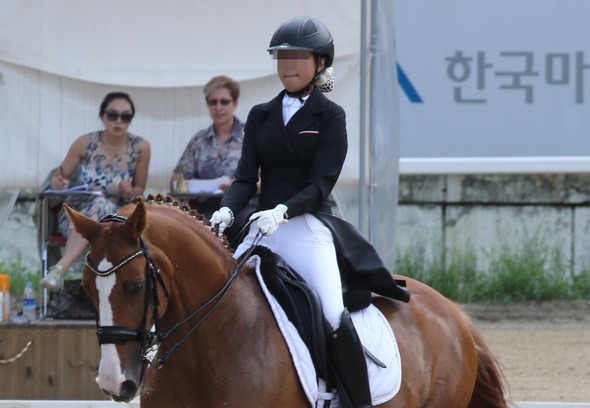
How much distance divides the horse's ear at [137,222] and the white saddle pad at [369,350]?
0.70 metres

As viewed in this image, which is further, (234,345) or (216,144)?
(216,144)

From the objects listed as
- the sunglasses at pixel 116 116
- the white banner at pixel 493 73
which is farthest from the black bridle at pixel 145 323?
the white banner at pixel 493 73

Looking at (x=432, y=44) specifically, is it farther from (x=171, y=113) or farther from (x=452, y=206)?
(x=171, y=113)

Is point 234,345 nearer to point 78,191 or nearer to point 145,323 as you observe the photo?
point 145,323

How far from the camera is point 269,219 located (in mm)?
4398

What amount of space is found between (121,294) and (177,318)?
1.15 ft

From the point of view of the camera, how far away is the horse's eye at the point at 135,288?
3.96m

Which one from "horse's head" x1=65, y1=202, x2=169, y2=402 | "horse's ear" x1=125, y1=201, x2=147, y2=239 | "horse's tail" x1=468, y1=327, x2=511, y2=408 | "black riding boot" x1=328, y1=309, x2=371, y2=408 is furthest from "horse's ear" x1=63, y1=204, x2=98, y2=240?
"horse's tail" x1=468, y1=327, x2=511, y2=408

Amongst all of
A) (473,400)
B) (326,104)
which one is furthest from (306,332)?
(473,400)

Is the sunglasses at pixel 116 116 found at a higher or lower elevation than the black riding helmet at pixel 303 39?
lower

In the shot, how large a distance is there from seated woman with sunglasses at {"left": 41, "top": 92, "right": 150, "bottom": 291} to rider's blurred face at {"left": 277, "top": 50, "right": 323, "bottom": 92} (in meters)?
3.12

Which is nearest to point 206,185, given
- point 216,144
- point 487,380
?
point 216,144

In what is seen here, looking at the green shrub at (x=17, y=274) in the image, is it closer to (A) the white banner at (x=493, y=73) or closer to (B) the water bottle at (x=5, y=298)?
(B) the water bottle at (x=5, y=298)

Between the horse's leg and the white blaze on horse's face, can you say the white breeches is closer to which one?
the white blaze on horse's face
